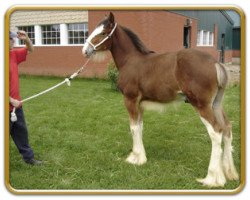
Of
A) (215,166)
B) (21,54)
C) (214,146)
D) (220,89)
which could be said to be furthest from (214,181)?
(21,54)

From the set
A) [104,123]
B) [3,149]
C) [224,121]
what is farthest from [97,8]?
[104,123]

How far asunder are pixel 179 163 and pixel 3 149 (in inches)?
44.2

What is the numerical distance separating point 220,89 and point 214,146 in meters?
0.33

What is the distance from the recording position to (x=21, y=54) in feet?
7.17

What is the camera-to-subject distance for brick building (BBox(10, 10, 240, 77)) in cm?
192

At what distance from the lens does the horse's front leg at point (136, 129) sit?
7.86ft

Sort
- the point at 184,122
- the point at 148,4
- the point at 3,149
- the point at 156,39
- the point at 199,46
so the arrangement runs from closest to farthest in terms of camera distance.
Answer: the point at 148,4, the point at 3,149, the point at 199,46, the point at 156,39, the point at 184,122

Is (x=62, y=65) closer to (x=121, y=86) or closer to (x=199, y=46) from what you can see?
(x=121, y=86)

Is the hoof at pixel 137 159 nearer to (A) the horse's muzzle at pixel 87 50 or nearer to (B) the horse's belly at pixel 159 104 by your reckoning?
(B) the horse's belly at pixel 159 104

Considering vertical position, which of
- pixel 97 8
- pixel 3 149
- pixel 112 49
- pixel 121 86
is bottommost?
pixel 3 149

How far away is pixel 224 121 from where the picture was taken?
2.23 meters

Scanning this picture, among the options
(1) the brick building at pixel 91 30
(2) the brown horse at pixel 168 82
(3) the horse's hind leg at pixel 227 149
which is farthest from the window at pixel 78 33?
(3) the horse's hind leg at pixel 227 149

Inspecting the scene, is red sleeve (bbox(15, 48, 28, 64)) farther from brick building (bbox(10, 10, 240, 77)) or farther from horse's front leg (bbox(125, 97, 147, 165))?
horse's front leg (bbox(125, 97, 147, 165))

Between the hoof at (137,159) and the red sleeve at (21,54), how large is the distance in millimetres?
954
